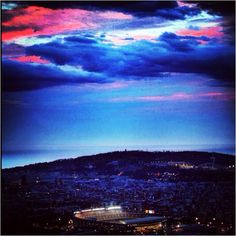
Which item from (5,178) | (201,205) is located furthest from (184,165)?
(5,178)

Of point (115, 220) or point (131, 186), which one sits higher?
point (131, 186)

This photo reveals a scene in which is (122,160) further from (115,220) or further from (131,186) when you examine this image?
(115,220)

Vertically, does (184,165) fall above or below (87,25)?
below

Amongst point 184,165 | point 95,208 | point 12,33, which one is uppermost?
point 12,33

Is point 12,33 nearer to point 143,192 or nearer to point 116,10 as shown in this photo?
point 116,10

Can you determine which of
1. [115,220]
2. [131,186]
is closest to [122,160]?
[131,186]

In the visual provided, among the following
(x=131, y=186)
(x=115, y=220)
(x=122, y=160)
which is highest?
(x=122, y=160)
